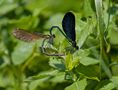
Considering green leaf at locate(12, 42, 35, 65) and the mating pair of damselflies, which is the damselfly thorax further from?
green leaf at locate(12, 42, 35, 65)

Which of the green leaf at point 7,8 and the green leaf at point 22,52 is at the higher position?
the green leaf at point 7,8

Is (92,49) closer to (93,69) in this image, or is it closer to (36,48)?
(93,69)

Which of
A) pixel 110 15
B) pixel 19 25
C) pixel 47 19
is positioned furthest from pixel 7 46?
pixel 110 15

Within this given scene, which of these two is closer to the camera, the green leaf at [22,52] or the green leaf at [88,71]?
the green leaf at [88,71]

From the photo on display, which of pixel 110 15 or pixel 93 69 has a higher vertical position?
pixel 110 15

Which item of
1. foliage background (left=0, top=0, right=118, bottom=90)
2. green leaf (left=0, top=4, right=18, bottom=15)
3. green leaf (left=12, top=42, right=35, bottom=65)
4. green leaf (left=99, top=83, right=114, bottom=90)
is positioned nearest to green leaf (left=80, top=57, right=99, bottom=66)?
foliage background (left=0, top=0, right=118, bottom=90)

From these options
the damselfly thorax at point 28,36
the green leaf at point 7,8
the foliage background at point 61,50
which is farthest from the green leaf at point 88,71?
the green leaf at point 7,8

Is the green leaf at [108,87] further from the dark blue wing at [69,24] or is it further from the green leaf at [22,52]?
the green leaf at [22,52]
